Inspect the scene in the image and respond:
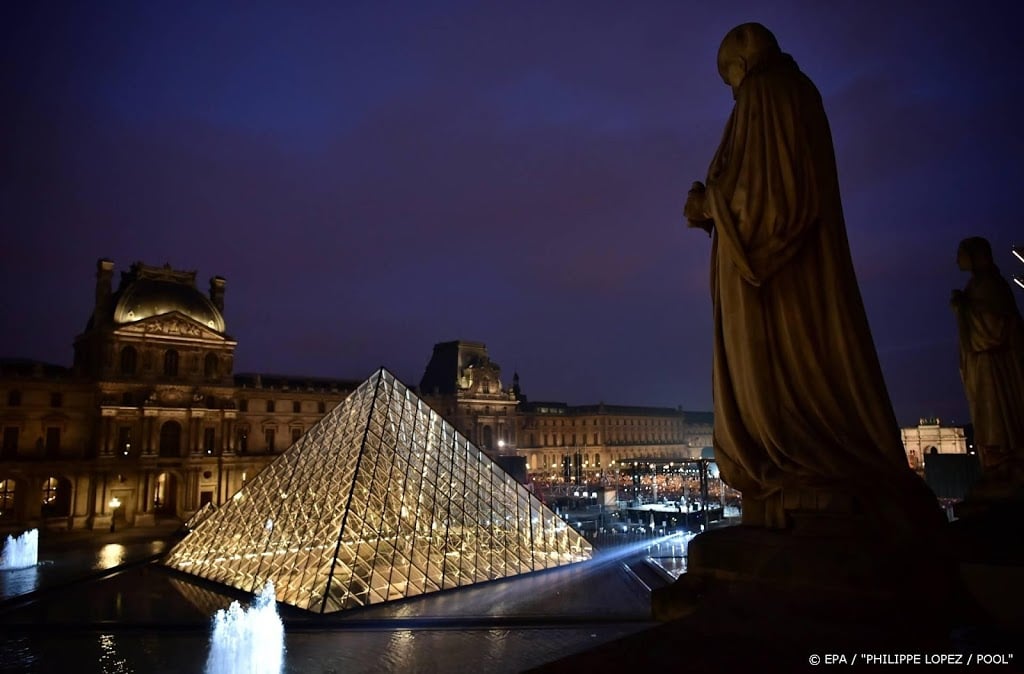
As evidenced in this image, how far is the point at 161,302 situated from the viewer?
1503 inches

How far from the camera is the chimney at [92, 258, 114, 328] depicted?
38219 millimetres

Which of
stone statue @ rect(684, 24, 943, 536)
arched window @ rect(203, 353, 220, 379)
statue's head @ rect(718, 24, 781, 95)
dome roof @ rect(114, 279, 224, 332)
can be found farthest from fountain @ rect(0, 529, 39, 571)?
statue's head @ rect(718, 24, 781, 95)

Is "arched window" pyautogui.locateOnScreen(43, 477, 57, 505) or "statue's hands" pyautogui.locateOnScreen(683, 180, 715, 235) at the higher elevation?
"statue's hands" pyautogui.locateOnScreen(683, 180, 715, 235)

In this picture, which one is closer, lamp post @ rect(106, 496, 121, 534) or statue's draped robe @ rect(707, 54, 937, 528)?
statue's draped robe @ rect(707, 54, 937, 528)

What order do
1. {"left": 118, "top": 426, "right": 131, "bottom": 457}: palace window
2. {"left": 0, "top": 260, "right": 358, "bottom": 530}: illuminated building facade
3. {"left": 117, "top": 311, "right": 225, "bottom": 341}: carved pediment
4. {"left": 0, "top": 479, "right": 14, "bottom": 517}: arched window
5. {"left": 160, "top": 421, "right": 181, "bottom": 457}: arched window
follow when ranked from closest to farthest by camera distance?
{"left": 0, "top": 479, "right": 14, "bottom": 517}: arched window → {"left": 0, "top": 260, "right": 358, "bottom": 530}: illuminated building facade → {"left": 118, "top": 426, "right": 131, "bottom": 457}: palace window → {"left": 117, "top": 311, "right": 225, "bottom": 341}: carved pediment → {"left": 160, "top": 421, "right": 181, "bottom": 457}: arched window

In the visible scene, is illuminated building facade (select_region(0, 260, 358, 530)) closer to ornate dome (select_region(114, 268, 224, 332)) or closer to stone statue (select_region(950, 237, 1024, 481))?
ornate dome (select_region(114, 268, 224, 332))

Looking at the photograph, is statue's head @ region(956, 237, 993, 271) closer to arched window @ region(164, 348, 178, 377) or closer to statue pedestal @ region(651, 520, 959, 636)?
statue pedestal @ region(651, 520, 959, 636)

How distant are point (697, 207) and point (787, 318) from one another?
0.74m

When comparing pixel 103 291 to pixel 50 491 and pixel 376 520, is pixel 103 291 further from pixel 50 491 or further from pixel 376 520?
pixel 376 520

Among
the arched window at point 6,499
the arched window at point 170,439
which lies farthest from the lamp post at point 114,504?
the arched window at point 6,499

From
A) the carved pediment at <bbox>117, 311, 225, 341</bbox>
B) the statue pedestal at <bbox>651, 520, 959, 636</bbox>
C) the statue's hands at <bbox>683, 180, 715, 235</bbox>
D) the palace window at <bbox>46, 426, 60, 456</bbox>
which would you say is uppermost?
the carved pediment at <bbox>117, 311, 225, 341</bbox>

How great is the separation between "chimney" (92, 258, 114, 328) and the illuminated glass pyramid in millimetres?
24097

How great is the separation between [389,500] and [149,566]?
30.9 feet

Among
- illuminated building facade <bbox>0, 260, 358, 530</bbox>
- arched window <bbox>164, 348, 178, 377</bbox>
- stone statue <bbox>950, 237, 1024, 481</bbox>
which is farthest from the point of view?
arched window <bbox>164, 348, 178, 377</bbox>
